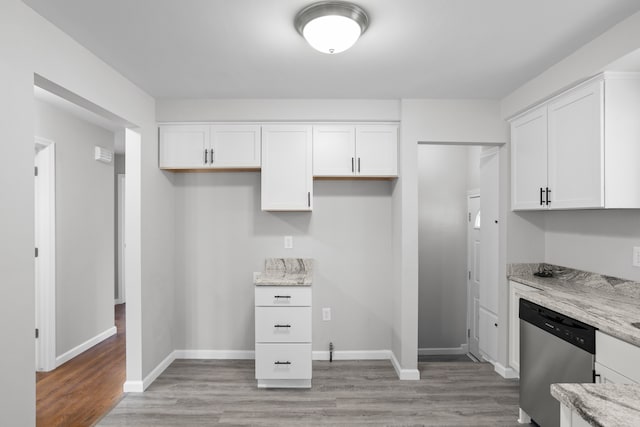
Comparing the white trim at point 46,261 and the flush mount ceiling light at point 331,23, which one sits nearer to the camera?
the flush mount ceiling light at point 331,23

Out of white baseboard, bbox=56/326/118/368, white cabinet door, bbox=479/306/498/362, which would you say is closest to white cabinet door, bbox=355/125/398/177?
white cabinet door, bbox=479/306/498/362

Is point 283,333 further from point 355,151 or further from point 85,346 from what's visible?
point 85,346

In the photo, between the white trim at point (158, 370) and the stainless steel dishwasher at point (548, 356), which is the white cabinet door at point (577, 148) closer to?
the stainless steel dishwasher at point (548, 356)

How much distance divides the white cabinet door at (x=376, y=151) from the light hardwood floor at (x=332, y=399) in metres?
1.84

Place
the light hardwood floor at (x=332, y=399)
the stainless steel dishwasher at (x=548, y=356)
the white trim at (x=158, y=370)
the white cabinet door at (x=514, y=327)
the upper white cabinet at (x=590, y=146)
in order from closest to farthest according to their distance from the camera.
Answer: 1. the stainless steel dishwasher at (x=548, y=356)
2. the upper white cabinet at (x=590, y=146)
3. the light hardwood floor at (x=332, y=399)
4. the white cabinet door at (x=514, y=327)
5. the white trim at (x=158, y=370)

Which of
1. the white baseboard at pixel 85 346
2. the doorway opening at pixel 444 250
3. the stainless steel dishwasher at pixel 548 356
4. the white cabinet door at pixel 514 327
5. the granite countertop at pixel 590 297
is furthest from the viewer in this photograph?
the doorway opening at pixel 444 250

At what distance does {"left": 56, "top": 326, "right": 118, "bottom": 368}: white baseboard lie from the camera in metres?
3.58

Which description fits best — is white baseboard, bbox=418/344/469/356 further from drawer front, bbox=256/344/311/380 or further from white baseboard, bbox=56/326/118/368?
white baseboard, bbox=56/326/118/368

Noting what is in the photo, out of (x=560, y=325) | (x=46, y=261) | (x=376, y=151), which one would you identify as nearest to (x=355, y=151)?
(x=376, y=151)

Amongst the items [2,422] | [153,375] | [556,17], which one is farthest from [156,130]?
[556,17]

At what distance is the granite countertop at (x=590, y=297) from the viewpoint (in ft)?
5.88

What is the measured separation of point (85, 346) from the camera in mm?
3938

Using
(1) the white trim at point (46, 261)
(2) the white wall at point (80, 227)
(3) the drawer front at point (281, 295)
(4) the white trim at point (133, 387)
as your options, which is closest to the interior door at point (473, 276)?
(3) the drawer front at point (281, 295)

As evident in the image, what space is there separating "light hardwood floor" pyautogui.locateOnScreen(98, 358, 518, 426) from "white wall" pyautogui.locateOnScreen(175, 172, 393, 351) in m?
0.34
